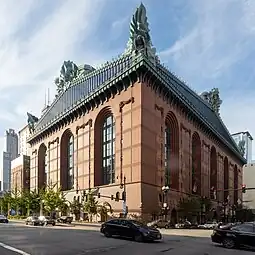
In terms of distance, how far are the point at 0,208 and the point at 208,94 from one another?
65.9 metres

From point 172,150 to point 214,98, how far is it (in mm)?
47492

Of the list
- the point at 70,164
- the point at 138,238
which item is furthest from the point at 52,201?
the point at 138,238

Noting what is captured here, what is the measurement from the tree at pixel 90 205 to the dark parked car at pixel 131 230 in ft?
134

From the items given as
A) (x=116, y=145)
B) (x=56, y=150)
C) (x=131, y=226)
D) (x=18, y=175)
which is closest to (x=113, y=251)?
(x=131, y=226)

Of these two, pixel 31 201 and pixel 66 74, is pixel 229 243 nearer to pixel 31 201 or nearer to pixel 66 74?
pixel 31 201

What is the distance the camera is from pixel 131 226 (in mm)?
28875

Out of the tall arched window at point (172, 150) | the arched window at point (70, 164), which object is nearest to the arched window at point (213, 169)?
the tall arched window at point (172, 150)

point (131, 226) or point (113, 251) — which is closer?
point (113, 251)

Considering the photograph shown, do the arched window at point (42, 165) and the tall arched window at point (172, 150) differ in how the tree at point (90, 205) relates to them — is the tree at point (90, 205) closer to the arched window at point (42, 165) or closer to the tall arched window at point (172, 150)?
the tall arched window at point (172, 150)

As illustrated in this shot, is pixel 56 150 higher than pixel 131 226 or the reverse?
higher

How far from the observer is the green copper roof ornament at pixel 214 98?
395 ft

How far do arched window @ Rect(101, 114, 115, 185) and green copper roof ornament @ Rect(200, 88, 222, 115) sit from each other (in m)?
48.3

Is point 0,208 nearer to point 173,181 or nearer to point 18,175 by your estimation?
point 18,175

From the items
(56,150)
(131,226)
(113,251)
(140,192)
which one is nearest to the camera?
(113,251)
